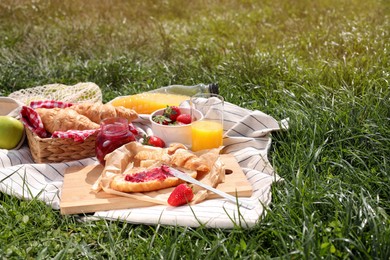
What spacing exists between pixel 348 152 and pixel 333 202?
0.82m

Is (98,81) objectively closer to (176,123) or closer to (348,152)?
(176,123)

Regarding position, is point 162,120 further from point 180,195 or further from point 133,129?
point 180,195

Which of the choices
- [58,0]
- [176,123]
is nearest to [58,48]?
[58,0]

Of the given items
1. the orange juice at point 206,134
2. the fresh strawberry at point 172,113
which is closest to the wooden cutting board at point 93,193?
the orange juice at point 206,134

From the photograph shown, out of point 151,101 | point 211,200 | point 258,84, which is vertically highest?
point 211,200

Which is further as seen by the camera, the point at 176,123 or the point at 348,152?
the point at 176,123

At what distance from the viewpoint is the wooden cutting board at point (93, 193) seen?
10.7 feet

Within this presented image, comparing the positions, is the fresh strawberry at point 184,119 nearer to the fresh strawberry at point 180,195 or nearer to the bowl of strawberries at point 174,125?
the bowl of strawberries at point 174,125

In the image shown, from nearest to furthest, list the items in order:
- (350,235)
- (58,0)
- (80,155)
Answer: (350,235), (80,155), (58,0)

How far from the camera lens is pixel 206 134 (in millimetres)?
3949

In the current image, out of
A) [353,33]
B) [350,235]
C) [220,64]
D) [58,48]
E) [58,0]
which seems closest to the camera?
[350,235]

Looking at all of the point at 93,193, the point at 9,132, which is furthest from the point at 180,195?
the point at 9,132

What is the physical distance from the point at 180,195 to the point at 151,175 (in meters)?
0.28

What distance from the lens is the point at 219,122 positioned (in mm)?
4023
